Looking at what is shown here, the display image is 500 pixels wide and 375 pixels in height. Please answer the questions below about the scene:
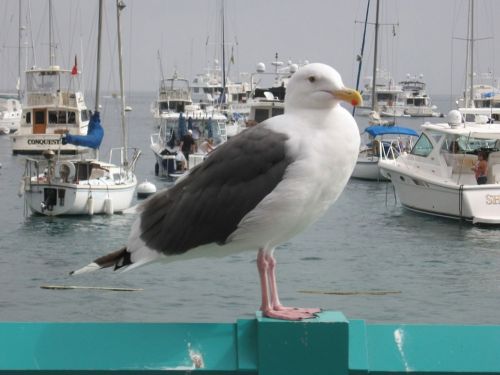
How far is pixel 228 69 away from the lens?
80250mm

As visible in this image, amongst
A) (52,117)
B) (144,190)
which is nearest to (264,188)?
(144,190)

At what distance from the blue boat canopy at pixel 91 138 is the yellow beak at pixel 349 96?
25.9 m

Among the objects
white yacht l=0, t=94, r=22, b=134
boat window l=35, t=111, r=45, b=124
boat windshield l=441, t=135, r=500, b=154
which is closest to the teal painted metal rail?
boat windshield l=441, t=135, r=500, b=154

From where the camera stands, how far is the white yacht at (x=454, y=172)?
88.8ft

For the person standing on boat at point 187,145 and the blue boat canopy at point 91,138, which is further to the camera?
the person standing on boat at point 187,145

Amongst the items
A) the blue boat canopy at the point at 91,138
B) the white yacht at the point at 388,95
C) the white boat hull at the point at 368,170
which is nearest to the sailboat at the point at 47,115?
the white boat hull at the point at 368,170

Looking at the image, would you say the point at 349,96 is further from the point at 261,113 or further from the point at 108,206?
the point at 261,113

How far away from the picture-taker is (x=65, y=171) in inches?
1122

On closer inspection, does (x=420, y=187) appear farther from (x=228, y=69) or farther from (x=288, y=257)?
(x=228, y=69)

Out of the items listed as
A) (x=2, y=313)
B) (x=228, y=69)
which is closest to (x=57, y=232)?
(x=2, y=313)

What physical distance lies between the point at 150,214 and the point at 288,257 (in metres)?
19.7

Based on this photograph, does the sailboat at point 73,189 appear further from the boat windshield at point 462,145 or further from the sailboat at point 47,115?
the sailboat at point 47,115

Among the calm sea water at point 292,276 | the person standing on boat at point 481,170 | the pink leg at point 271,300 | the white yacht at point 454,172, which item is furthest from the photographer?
the white yacht at point 454,172

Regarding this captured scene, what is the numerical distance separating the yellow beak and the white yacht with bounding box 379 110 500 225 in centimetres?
2207
